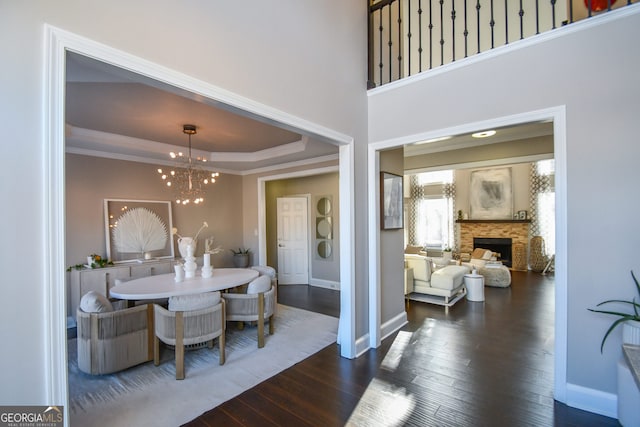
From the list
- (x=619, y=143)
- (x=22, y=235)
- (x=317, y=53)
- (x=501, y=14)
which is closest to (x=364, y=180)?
(x=317, y=53)

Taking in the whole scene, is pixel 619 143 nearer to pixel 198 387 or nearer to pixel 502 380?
pixel 502 380

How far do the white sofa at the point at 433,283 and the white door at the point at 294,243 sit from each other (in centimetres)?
242

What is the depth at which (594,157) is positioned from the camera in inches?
85.3

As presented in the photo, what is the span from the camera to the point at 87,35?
1.42m

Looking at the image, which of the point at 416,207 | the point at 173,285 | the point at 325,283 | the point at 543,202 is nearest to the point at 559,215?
the point at 173,285

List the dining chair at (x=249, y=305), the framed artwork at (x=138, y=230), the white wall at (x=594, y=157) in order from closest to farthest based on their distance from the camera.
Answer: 1. the white wall at (x=594, y=157)
2. the dining chair at (x=249, y=305)
3. the framed artwork at (x=138, y=230)

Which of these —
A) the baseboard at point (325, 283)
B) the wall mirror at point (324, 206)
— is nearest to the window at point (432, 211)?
the baseboard at point (325, 283)

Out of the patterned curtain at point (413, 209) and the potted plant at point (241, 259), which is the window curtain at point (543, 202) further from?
the potted plant at point (241, 259)

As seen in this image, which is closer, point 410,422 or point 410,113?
point 410,422

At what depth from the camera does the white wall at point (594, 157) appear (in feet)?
6.77

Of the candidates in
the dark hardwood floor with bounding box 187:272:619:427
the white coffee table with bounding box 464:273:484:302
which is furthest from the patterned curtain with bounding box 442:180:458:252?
the dark hardwood floor with bounding box 187:272:619:427

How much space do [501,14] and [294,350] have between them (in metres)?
5.64

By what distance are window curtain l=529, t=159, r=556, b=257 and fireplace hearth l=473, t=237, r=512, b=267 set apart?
0.65 meters

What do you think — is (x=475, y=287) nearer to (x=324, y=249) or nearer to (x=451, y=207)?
(x=324, y=249)
